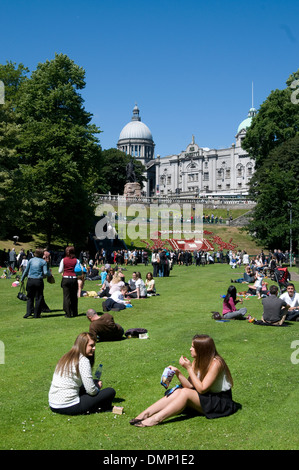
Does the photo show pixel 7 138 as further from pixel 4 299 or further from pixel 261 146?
pixel 261 146

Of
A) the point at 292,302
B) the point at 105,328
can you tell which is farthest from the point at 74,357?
the point at 292,302

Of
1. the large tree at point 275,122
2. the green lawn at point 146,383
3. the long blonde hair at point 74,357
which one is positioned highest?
the large tree at point 275,122

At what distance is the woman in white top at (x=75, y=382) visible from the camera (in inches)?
249

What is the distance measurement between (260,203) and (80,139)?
19.7 meters

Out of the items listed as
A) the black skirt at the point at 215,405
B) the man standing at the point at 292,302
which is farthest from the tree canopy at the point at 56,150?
the black skirt at the point at 215,405

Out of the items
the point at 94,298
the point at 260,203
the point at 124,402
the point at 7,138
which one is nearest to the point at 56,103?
the point at 7,138

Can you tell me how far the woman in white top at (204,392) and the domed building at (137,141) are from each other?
145223 millimetres

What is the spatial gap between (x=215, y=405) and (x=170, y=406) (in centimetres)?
61

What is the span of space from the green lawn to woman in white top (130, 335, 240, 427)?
157 millimetres

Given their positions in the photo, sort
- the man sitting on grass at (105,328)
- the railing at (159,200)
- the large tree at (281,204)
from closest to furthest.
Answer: the man sitting on grass at (105,328), the large tree at (281,204), the railing at (159,200)

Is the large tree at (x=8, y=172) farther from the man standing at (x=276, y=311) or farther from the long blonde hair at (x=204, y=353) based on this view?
the long blonde hair at (x=204, y=353)

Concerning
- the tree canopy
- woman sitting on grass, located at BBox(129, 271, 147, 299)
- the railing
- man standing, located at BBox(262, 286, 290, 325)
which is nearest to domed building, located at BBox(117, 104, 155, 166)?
the railing

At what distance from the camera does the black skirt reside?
6320 millimetres

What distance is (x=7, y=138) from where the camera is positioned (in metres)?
31.9
